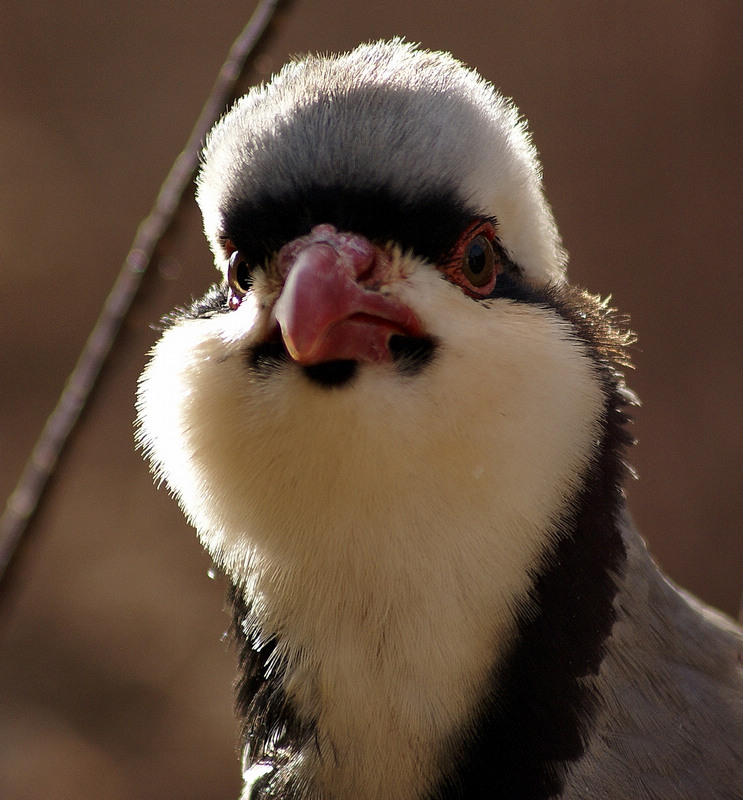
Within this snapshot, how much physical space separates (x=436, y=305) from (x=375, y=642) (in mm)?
931

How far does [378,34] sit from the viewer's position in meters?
9.86

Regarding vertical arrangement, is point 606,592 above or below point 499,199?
below

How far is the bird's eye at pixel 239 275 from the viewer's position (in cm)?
292

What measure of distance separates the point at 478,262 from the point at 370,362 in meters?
0.57

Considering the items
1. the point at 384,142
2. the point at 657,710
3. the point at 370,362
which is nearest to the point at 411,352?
the point at 370,362

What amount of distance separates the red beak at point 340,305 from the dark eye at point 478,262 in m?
0.30

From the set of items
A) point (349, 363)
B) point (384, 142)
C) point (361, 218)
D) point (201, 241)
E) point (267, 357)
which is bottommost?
point (201, 241)

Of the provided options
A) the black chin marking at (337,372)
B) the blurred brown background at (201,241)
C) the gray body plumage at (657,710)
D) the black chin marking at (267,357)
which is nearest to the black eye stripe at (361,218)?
the black chin marking at (267,357)

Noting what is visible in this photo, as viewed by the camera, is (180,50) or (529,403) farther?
(180,50)

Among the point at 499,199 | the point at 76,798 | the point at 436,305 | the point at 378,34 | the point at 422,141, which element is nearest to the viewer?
the point at 436,305

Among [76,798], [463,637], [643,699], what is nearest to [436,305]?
[463,637]

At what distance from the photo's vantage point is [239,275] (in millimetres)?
2967

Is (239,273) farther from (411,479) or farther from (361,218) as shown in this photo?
(411,479)

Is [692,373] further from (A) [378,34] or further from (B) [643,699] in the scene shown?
(B) [643,699]
